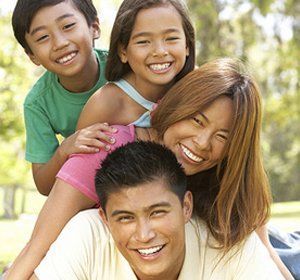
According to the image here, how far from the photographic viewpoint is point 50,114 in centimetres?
412

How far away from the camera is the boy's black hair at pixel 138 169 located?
3.16 m

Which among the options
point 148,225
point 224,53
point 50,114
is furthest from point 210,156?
point 224,53

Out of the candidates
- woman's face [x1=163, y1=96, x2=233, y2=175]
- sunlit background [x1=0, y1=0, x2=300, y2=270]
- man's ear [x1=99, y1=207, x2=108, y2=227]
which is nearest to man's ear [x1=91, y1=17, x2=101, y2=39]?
woman's face [x1=163, y1=96, x2=233, y2=175]

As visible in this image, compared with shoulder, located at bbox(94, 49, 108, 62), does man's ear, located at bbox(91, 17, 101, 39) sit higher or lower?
higher

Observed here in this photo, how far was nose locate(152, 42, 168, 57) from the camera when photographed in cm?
358

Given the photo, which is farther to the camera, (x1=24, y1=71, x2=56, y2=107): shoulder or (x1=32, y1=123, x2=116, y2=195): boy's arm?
(x1=24, y1=71, x2=56, y2=107): shoulder

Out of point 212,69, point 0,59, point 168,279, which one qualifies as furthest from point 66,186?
point 0,59

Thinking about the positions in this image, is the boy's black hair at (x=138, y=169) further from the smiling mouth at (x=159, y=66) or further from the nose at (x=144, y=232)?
the smiling mouth at (x=159, y=66)

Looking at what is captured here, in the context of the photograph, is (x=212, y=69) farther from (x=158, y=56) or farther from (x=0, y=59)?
(x=0, y=59)

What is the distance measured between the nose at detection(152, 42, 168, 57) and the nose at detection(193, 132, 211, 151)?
46cm

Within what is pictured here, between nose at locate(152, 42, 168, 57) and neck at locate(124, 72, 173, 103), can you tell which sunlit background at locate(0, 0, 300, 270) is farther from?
nose at locate(152, 42, 168, 57)

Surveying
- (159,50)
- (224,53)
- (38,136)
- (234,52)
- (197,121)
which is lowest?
(197,121)

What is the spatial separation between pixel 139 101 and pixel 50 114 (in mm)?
648

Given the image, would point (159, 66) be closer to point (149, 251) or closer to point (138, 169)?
point (138, 169)
